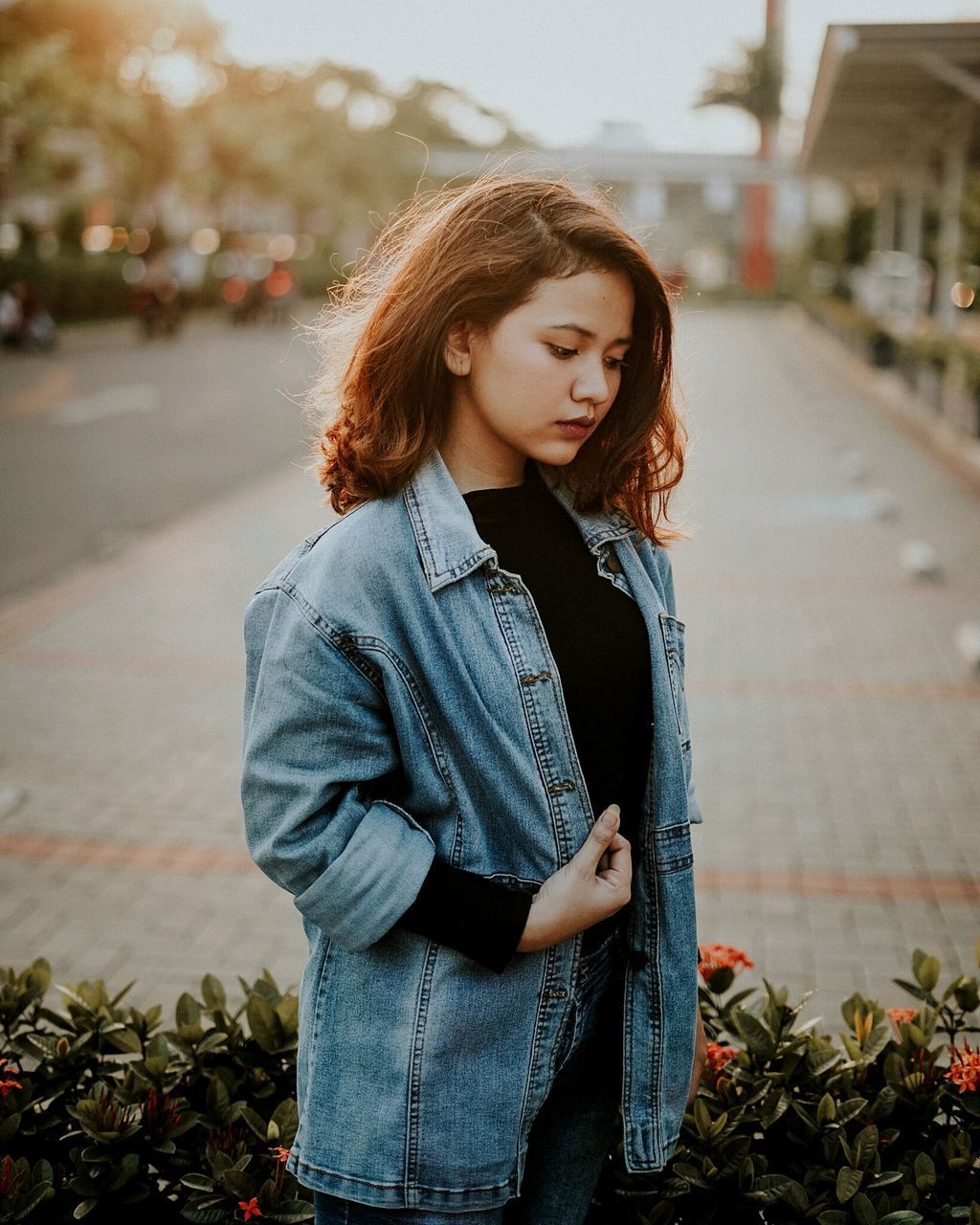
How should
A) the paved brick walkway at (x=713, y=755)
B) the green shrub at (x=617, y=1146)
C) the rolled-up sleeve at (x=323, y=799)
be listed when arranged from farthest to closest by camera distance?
the paved brick walkway at (x=713, y=755) < the green shrub at (x=617, y=1146) < the rolled-up sleeve at (x=323, y=799)

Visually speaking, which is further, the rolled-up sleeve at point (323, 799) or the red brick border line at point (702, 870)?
the red brick border line at point (702, 870)

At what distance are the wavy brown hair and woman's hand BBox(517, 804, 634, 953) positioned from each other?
1.47 ft

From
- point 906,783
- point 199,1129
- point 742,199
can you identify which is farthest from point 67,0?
point 742,199

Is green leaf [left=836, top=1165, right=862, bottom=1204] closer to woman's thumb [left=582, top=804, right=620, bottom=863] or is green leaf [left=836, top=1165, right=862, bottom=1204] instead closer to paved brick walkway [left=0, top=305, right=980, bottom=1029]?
woman's thumb [left=582, top=804, right=620, bottom=863]

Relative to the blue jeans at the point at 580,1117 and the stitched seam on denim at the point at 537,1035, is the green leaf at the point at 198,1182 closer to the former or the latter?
the blue jeans at the point at 580,1117

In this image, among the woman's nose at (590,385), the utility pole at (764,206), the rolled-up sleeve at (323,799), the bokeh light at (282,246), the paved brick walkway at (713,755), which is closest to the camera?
the rolled-up sleeve at (323,799)

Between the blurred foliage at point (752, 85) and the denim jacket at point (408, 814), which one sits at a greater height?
the denim jacket at point (408, 814)

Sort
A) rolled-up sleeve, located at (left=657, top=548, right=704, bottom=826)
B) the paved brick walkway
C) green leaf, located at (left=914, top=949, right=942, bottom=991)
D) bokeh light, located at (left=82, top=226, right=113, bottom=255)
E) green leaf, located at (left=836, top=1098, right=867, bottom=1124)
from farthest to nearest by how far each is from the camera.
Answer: bokeh light, located at (left=82, top=226, right=113, bottom=255) < the paved brick walkway < green leaf, located at (left=914, top=949, right=942, bottom=991) < green leaf, located at (left=836, top=1098, right=867, bottom=1124) < rolled-up sleeve, located at (left=657, top=548, right=704, bottom=826)

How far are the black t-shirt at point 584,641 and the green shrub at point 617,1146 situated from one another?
0.55 meters

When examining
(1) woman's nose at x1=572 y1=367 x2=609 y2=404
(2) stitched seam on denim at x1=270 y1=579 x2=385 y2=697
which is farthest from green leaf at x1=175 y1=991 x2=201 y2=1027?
(1) woman's nose at x1=572 y1=367 x2=609 y2=404

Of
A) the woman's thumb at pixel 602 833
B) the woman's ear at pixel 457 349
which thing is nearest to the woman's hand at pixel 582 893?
the woman's thumb at pixel 602 833

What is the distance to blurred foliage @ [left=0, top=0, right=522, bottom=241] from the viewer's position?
22.7 metres

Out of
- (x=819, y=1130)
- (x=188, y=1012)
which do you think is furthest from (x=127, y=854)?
(x=819, y=1130)

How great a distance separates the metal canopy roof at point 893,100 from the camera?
12.5m
